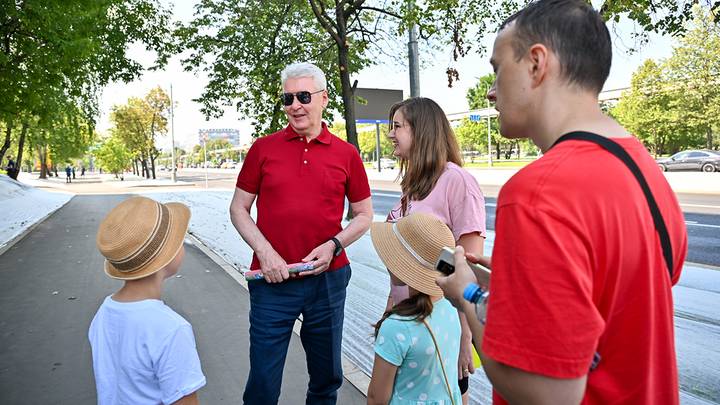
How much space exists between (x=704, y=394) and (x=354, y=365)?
2.49 metres

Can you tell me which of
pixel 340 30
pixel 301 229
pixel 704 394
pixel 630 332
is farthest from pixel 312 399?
pixel 340 30

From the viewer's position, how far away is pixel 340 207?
285 centimetres

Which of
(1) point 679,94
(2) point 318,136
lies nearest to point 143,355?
(2) point 318,136

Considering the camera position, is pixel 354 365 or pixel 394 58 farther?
pixel 394 58

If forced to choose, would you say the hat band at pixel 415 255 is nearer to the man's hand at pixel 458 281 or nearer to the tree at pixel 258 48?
the man's hand at pixel 458 281

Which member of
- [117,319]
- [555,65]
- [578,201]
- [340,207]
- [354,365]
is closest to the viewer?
[578,201]

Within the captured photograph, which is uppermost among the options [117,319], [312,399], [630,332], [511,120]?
[511,120]

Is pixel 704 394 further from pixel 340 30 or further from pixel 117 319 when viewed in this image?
pixel 340 30

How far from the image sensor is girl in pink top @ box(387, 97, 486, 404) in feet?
8.18

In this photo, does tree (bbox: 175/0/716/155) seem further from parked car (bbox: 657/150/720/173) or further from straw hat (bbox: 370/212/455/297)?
parked car (bbox: 657/150/720/173)

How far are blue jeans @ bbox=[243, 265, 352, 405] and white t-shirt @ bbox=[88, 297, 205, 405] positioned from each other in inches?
31.2

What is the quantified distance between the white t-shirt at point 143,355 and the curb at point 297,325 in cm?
178

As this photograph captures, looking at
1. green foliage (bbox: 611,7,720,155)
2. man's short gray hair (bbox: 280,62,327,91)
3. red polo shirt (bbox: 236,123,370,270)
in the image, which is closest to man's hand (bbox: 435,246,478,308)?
red polo shirt (bbox: 236,123,370,270)

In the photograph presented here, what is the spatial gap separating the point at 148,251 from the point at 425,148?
1.48m
